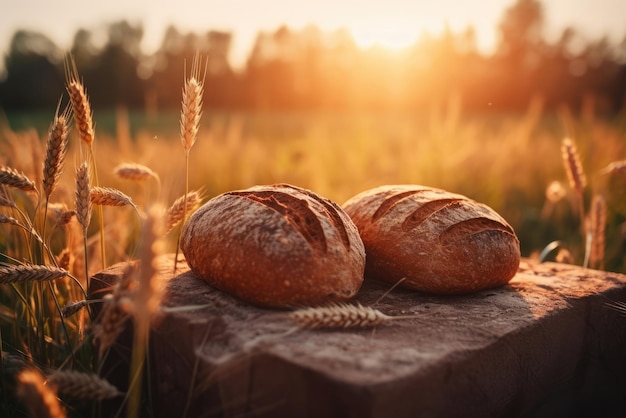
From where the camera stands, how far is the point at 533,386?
6.45 feet

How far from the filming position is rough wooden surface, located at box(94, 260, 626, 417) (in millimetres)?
1451

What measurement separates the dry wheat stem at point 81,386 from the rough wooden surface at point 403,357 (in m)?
0.27

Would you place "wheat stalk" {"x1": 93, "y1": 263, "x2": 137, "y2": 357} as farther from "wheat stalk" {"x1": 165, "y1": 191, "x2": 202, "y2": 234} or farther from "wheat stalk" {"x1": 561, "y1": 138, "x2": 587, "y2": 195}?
"wheat stalk" {"x1": 561, "y1": 138, "x2": 587, "y2": 195}

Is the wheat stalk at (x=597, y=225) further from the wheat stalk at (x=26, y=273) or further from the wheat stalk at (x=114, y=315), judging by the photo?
the wheat stalk at (x=26, y=273)

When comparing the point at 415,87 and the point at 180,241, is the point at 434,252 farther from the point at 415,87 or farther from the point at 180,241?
the point at 415,87

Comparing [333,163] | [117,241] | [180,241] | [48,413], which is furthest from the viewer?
[333,163]

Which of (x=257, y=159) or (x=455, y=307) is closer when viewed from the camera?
(x=455, y=307)

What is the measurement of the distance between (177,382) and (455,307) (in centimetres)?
115

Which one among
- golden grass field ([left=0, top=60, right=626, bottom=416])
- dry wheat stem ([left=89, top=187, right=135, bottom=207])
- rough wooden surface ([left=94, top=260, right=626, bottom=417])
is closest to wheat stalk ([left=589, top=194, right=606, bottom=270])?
golden grass field ([left=0, top=60, right=626, bottom=416])

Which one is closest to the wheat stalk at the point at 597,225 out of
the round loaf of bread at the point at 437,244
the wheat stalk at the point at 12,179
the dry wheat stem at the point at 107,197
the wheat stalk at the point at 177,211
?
the round loaf of bread at the point at 437,244

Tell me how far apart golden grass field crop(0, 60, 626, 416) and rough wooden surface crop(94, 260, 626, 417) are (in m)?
0.37

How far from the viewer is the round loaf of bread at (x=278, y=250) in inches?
70.3

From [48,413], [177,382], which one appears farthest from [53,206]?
[48,413]

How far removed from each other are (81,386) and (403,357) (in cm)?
92
